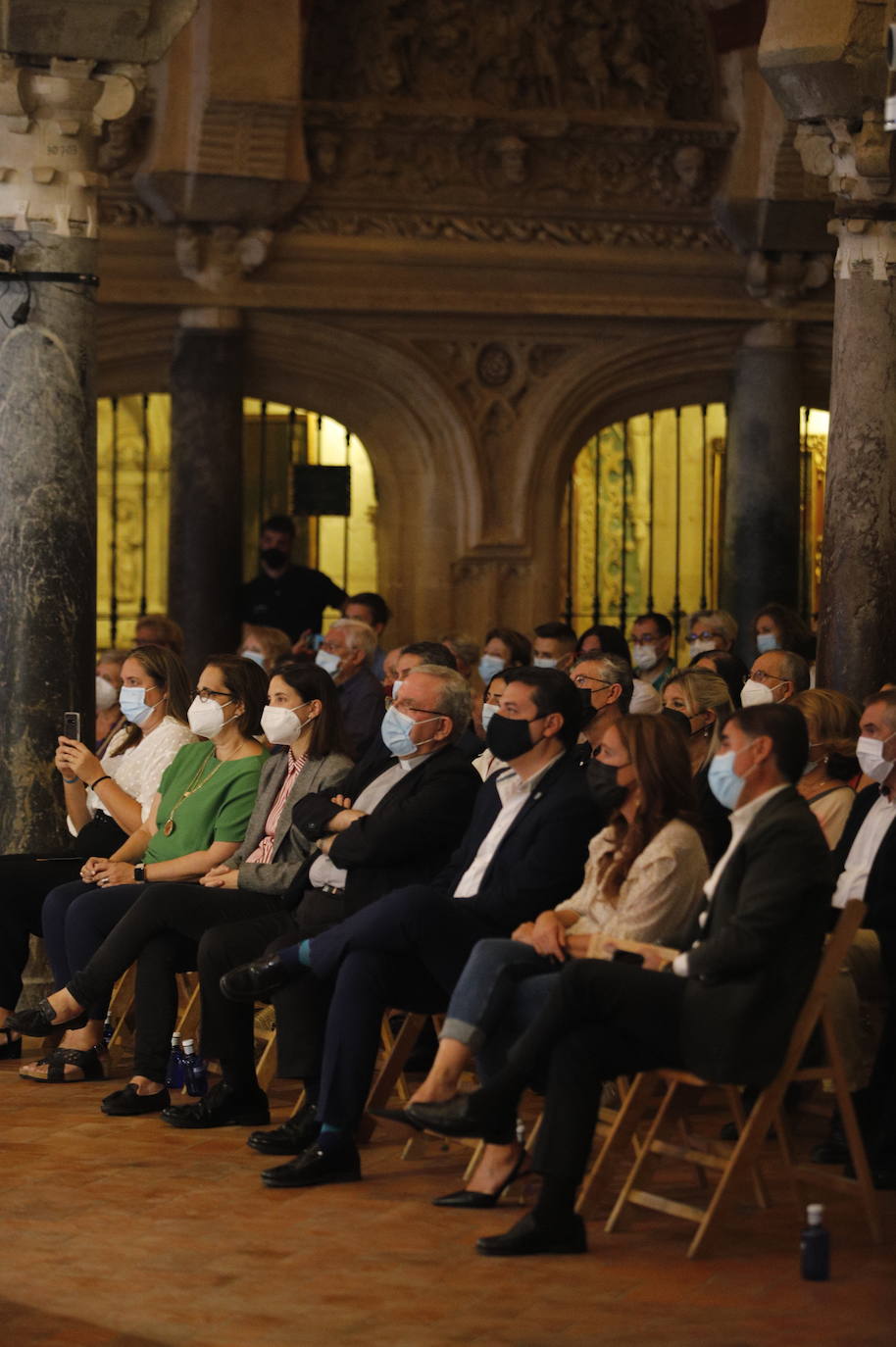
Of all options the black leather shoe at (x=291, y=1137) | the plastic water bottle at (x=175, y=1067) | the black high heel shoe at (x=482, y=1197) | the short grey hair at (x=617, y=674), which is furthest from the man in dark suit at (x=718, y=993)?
the short grey hair at (x=617, y=674)

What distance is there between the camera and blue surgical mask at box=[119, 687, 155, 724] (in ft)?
28.3

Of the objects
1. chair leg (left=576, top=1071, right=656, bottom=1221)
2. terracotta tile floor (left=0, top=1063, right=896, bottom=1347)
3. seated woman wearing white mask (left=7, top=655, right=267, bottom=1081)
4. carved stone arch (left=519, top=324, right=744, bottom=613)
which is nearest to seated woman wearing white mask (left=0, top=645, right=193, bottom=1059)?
seated woman wearing white mask (left=7, top=655, right=267, bottom=1081)

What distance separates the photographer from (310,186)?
13.6 m

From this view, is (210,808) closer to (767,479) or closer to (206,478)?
(206,478)

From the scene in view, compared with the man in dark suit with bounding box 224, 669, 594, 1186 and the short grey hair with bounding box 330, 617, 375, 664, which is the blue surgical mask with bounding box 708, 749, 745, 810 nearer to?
the man in dark suit with bounding box 224, 669, 594, 1186

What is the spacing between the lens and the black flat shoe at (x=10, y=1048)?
8.41 m

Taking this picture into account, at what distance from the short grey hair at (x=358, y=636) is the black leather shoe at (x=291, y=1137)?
3.77m

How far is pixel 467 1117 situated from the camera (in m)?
5.98

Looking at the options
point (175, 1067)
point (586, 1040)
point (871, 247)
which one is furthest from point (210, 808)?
point (871, 247)

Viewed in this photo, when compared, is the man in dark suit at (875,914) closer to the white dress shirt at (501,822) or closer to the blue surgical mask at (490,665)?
Answer: the white dress shirt at (501,822)

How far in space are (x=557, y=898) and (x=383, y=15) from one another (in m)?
8.51

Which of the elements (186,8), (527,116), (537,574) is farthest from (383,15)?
A: (186,8)

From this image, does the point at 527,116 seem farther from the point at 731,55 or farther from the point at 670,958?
the point at 670,958

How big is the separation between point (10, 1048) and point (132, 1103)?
3.73 ft
